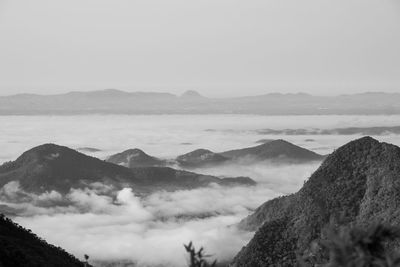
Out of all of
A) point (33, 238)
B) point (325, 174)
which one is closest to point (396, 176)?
point (325, 174)

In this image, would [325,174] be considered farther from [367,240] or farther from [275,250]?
[367,240]

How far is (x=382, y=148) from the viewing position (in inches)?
5502

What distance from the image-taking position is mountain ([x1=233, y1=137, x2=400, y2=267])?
12012cm

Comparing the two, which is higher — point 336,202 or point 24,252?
point 336,202

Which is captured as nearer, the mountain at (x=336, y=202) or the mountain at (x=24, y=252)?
the mountain at (x=24, y=252)

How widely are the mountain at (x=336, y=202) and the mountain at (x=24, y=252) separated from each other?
35.5m

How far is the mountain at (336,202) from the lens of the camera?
394 feet

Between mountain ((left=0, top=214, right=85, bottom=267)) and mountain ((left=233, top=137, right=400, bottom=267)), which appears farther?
mountain ((left=233, top=137, right=400, bottom=267))

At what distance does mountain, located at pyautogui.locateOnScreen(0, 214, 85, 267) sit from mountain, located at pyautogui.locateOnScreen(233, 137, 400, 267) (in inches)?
1396

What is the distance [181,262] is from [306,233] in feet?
257

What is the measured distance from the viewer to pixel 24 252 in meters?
105

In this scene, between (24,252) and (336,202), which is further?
(336,202)

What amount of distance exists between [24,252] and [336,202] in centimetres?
6334

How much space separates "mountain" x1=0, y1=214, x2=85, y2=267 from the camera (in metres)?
98.2
